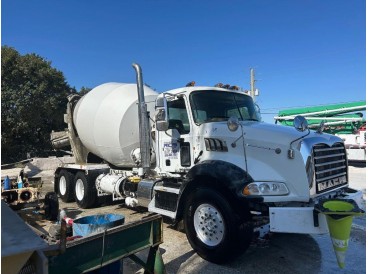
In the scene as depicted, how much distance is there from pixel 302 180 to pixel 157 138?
3174mm

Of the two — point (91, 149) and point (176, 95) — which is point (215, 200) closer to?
point (176, 95)

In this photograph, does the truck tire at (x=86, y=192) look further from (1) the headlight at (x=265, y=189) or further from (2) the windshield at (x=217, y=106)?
(1) the headlight at (x=265, y=189)

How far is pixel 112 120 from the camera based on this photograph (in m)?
8.34

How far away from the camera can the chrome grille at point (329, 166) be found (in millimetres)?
4711

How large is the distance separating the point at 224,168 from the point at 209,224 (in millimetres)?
893

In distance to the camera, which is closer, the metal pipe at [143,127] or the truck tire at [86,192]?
the metal pipe at [143,127]

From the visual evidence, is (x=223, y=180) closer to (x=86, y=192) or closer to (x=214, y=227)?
(x=214, y=227)

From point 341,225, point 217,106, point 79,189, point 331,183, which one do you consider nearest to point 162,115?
point 217,106

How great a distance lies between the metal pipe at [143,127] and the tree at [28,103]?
65.1 feet

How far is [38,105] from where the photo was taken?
24938mm

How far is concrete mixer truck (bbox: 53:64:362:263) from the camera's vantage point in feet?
14.9

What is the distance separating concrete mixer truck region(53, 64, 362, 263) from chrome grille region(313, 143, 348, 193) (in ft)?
0.05

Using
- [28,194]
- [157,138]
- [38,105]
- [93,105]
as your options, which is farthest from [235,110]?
[38,105]

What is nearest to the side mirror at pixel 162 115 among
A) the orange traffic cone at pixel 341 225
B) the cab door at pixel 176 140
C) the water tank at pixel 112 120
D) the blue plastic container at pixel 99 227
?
the cab door at pixel 176 140
